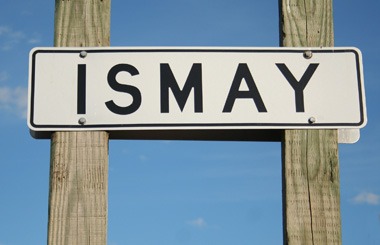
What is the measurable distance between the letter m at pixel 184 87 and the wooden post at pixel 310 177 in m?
0.37

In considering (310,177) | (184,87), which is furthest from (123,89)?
(310,177)

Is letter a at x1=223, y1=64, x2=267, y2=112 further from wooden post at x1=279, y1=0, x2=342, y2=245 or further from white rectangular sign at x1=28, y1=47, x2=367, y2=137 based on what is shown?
wooden post at x1=279, y1=0, x2=342, y2=245

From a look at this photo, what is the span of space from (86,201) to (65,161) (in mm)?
182

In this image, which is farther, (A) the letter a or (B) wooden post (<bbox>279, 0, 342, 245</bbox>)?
(A) the letter a

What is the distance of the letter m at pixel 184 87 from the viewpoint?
2.71m

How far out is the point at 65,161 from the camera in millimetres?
2646

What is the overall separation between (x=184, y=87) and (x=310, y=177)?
61 cm

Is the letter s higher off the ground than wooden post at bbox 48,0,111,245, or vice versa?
the letter s

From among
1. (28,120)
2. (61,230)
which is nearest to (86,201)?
(61,230)

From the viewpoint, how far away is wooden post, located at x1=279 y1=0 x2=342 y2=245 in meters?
2.59

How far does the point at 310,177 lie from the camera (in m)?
2.65

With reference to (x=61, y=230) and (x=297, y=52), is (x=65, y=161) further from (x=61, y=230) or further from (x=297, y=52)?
(x=297, y=52)

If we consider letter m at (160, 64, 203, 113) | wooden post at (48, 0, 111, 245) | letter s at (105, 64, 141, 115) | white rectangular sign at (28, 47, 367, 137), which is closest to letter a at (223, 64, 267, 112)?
white rectangular sign at (28, 47, 367, 137)

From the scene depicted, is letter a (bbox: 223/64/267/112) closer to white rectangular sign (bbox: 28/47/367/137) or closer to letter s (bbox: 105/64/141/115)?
white rectangular sign (bbox: 28/47/367/137)
